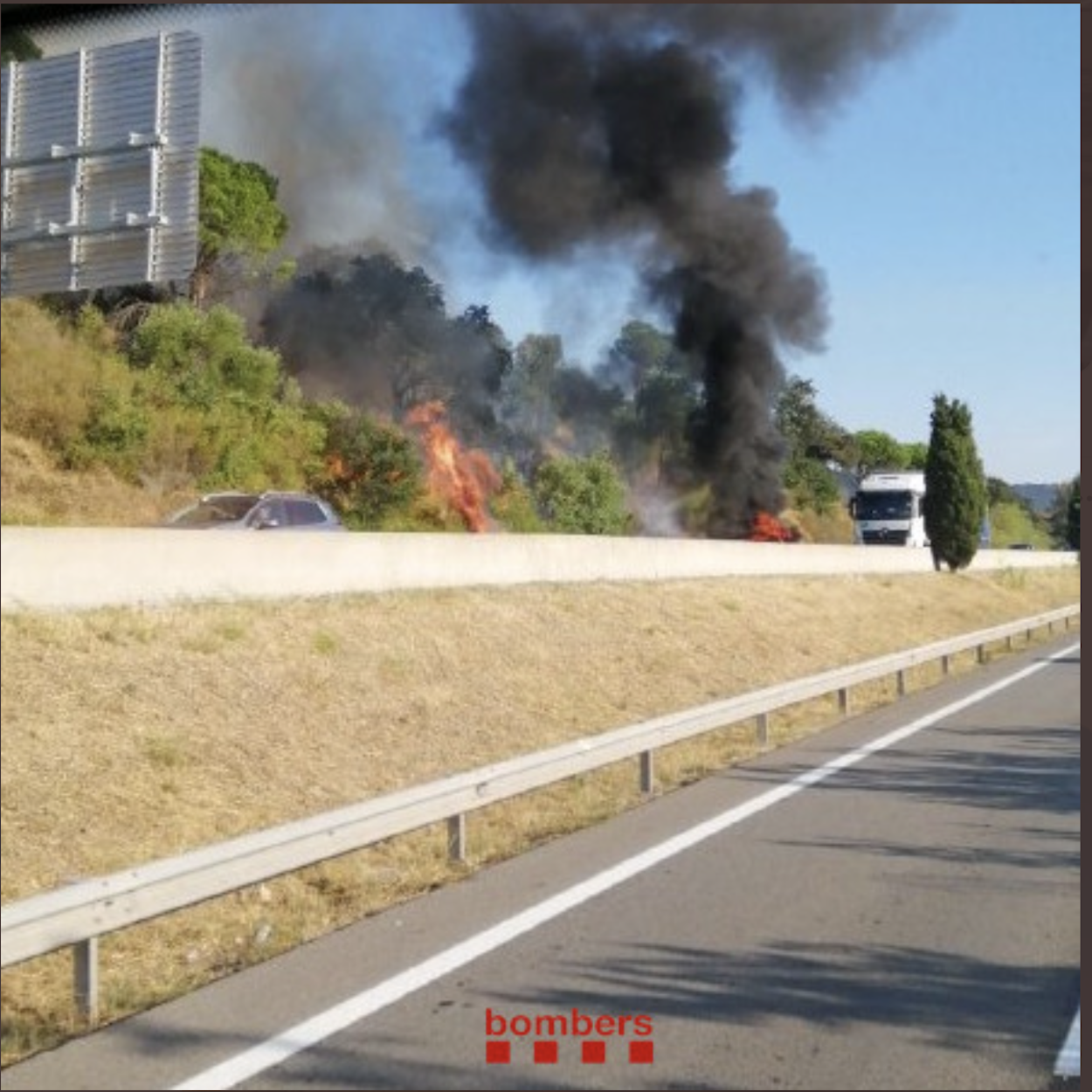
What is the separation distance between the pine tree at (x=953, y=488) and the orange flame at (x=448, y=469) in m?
15.4

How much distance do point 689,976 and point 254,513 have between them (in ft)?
53.6

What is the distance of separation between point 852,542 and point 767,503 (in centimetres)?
1015

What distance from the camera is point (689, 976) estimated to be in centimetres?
632

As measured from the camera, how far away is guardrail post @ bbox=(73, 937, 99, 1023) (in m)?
6.07

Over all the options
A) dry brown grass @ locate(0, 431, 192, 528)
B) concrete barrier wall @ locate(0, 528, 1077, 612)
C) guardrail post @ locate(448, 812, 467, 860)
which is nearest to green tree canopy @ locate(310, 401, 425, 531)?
concrete barrier wall @ locate(0, 528, 1077, 612)

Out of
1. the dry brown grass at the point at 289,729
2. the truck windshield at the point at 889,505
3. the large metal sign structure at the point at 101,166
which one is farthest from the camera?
the truck windshield at the point at 889,505

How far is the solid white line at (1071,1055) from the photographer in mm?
5207

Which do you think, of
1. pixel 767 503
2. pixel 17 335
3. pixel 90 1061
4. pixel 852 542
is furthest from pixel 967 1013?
pixel 852 542

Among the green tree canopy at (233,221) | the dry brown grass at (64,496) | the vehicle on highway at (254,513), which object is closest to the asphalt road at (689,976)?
the dry brown grass at (64,496)

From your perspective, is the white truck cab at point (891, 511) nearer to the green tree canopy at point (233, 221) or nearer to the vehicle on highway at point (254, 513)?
the green tree canopy at point (233, 221)

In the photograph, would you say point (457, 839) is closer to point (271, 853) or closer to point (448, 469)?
point (271, 853)

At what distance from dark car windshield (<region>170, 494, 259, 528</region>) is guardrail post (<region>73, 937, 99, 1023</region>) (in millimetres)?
15676

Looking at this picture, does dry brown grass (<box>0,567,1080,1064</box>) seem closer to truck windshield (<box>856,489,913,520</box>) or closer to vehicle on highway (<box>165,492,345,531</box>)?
vehicle on highway (<box>165,492,345,531</box>)

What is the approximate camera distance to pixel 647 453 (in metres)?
45.8
